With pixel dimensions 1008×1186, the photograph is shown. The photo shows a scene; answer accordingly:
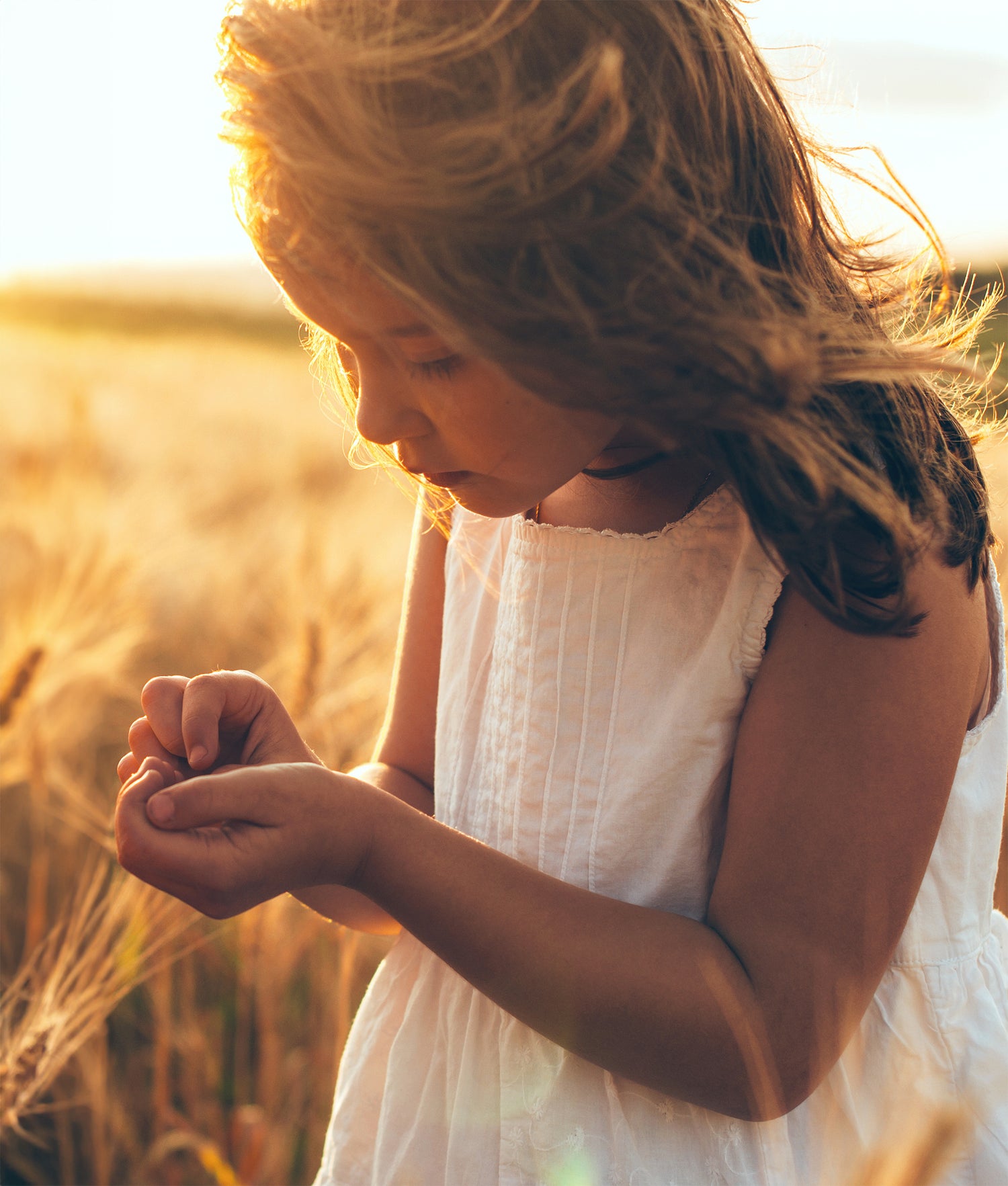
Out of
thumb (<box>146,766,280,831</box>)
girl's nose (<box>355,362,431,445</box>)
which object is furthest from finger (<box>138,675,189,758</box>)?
girl's nose (<box>355,362,431,445</box>)

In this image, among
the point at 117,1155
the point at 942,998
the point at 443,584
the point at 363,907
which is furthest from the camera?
the point at 117,1155

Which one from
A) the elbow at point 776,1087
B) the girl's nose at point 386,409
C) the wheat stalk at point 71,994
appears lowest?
the wheat stalk at point 71,994

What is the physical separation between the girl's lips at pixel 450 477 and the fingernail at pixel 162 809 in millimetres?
245

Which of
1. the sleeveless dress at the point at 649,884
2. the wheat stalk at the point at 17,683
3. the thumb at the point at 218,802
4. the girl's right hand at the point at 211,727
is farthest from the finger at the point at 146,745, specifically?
the wheat stalk at the point at 17,683

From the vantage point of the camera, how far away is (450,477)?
652mm

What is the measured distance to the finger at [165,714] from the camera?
67cm

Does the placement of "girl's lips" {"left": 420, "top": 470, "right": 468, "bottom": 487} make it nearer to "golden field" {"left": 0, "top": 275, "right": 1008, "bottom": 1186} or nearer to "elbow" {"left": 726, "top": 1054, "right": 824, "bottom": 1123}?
"elbow" {"left": 726, "top": 1054, "right": 824, "bottom": 1123}

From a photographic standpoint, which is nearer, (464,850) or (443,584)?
(464,850)

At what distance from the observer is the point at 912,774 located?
22.1 inches

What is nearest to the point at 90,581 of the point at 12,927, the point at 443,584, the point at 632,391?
the point at 12,927

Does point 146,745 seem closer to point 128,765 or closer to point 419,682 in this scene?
point 128,765

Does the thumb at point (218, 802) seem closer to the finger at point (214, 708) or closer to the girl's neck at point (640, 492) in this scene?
the finger at point (214, 708)

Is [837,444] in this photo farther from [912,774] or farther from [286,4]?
[286,4]

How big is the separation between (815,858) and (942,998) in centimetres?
19
